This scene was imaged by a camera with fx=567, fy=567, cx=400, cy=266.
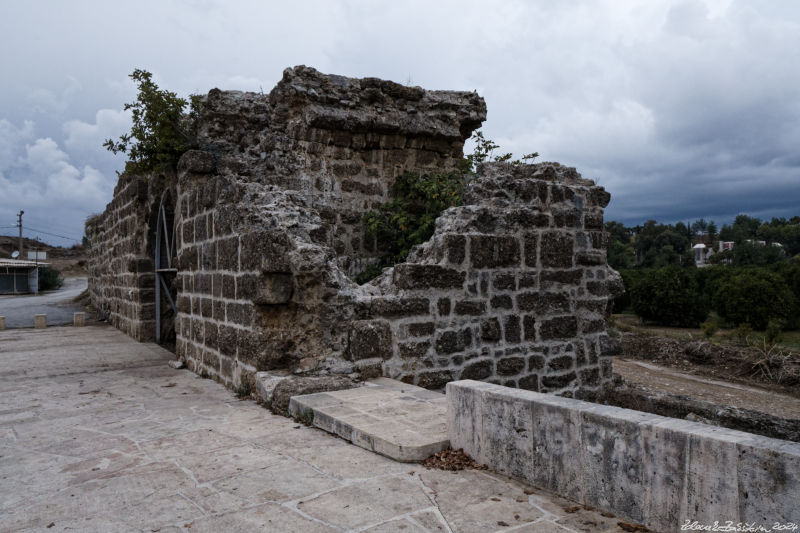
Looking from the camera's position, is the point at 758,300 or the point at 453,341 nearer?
the point at 453,341

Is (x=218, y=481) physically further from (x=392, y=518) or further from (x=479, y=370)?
(x=479, y=370)

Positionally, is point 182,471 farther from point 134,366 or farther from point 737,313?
point 737,313

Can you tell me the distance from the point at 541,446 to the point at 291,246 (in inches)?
112

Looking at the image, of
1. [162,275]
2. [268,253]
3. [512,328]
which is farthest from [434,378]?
[162,275]

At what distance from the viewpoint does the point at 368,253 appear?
7.16 m

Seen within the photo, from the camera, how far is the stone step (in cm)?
309

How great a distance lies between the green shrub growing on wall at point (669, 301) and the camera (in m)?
16.8

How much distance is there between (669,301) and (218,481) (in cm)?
1656

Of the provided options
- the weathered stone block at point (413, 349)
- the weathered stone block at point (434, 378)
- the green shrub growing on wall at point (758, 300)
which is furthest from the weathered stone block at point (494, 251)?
the green shrub growing on wall at point (758, 300)

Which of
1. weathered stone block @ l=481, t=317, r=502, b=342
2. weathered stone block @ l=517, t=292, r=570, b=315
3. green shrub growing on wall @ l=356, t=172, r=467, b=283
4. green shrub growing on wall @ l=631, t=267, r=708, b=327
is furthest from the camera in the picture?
green shrub growing on wall @ l=631, t=267, r=708, b=327

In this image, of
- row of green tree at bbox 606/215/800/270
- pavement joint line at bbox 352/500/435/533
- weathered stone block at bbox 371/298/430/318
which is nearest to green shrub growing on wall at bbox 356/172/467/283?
weathered stone block at bbox 371/298/430/318

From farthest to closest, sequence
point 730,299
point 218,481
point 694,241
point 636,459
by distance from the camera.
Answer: point 694,241
point 730,299
point 218,481
point 636,459

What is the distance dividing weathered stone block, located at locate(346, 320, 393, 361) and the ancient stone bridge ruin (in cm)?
1

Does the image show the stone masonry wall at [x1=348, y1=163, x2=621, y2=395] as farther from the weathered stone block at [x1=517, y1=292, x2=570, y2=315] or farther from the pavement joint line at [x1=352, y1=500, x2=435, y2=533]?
the pavement joint line at [x1=352, y1=500, x2=435, y2=533]
